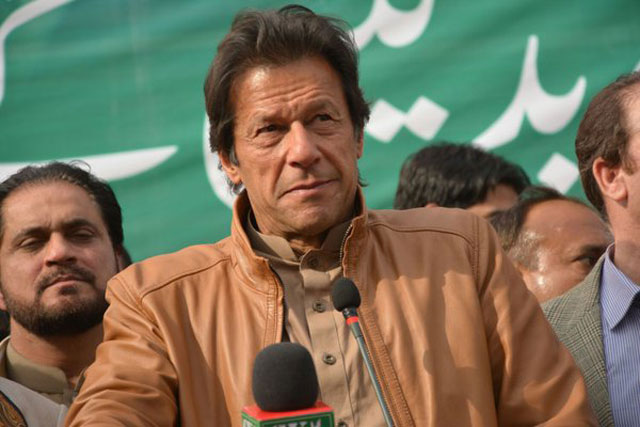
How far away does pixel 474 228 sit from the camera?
130 inches

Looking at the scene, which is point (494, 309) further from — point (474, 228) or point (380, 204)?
point (380, 204)

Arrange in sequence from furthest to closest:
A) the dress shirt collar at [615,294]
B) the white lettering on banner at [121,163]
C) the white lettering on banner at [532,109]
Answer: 1. the white lettering on banner at [532,109]
2. the white lettering on banner at [121,163]
3. the dress shirt collar at [615,294]

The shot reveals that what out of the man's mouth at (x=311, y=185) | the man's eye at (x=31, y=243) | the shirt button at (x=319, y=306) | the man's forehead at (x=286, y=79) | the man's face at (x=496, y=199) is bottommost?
the man's face at (x=496, y=199)

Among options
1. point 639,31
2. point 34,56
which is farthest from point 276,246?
point 639,31

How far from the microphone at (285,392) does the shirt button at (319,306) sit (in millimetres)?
840

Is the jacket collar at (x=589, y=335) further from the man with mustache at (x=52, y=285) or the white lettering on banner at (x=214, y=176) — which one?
the white lettering on banner at (x=214, y=176)

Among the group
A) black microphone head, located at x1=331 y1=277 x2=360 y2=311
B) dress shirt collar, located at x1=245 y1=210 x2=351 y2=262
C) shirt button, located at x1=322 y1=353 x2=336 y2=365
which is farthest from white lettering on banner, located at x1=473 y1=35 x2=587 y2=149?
black microphone head, located at x1=331 y1=277 x2=360 y2=311

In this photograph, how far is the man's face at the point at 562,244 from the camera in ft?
16.3

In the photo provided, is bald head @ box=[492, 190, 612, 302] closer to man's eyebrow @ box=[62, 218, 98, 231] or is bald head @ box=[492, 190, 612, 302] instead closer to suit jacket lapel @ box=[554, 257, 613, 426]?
suit jacket lapel @ box=[554, 257, 613, 426]

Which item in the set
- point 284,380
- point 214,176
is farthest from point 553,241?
point 284,380

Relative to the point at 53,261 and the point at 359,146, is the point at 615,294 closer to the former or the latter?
the point at 359,146

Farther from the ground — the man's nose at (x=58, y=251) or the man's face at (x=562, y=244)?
the man's nose at (x=58, y=251)

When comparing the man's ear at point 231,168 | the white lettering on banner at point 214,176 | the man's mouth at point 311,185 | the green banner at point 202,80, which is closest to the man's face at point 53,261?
the green banner at point 202,80

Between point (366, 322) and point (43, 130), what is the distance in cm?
328
